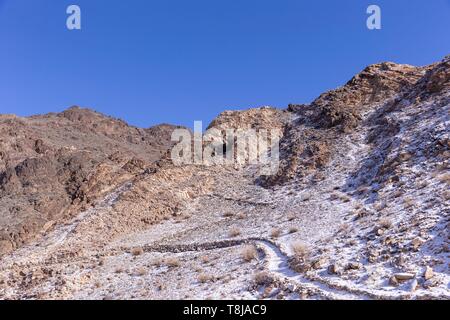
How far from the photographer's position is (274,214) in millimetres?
19359

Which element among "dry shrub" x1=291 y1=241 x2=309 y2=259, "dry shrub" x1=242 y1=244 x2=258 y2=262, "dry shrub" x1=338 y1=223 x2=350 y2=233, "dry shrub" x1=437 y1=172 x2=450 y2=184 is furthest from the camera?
"dry shrub" x1=437 y1=172 x2=450 y2=184

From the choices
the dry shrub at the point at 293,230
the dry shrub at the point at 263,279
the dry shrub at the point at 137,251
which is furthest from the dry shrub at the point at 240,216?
the dry shrub at the point at 263,279

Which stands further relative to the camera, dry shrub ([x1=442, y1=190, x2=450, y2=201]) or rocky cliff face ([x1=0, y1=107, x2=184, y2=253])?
rocky cliff face ([x1=0, y1=107, x2=184, y2=253])

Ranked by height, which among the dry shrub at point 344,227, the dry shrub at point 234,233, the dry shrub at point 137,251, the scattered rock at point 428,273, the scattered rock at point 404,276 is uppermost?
the dry shrub at point 344,227

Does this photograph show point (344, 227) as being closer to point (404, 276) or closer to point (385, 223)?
point (385, 223)

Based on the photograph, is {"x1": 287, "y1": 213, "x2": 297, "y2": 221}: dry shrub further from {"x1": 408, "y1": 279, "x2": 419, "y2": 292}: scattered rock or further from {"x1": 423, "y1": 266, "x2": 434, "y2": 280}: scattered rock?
{"x1": 408, "y1": 279, "x2": 419, "y2": 292}: scattered rock

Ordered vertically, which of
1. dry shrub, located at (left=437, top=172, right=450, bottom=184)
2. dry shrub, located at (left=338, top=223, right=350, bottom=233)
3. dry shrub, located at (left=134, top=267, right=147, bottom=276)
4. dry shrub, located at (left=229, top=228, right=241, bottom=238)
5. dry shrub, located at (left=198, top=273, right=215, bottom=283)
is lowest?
dry shrub, located at (left=134, top=267, right=147, bottom=276)

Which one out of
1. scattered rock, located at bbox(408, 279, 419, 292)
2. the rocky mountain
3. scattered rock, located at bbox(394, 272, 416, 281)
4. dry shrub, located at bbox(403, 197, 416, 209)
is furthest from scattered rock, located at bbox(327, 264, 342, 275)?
dry shrub, located at bbox(403, 197, 416, 209)

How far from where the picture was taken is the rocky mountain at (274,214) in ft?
37.5

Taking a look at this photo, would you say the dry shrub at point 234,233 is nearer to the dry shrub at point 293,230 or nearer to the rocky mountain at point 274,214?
the rocky mountain at point 274,214

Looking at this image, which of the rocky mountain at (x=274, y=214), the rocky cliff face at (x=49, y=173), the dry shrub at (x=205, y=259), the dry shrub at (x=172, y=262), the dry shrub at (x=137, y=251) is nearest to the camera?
the rocky mountain at (x=274, y=214)

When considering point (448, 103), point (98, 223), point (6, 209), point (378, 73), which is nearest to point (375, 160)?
point (448, 103)

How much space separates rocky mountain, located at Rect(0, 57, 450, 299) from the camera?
11.4 m
